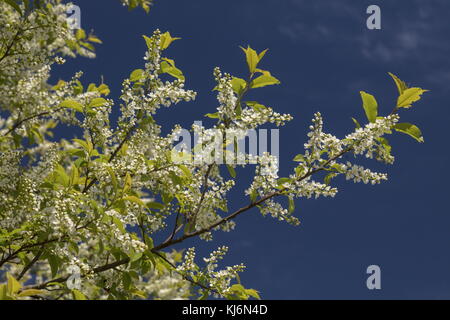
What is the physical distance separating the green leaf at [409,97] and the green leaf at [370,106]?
8.1 inches

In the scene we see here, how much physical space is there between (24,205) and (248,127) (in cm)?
193

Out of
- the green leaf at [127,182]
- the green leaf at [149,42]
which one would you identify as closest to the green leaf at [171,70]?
the green leaf at [149,42]

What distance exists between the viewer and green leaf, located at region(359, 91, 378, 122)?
3900 mm

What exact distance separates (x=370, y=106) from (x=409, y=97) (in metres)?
0.31

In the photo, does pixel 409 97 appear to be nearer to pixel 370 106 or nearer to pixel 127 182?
pixel 370 106

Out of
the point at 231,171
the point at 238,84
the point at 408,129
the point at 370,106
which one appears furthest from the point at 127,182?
the point at 408,129

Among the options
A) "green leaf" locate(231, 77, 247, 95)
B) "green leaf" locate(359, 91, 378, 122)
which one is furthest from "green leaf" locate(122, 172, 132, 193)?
"green leaf" locate(359, 91, 378, 122)

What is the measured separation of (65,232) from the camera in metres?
3.54

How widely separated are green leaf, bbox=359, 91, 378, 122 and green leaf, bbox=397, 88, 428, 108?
21 centimetres

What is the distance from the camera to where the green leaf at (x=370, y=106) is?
154 inches

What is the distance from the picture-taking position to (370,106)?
3.91 metres
